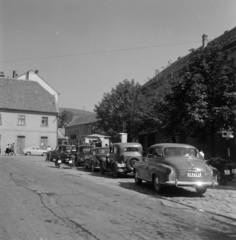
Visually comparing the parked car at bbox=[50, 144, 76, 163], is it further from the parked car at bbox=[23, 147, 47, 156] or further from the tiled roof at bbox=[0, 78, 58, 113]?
the tiled roof at bbox=[0, 78, 58, 113]

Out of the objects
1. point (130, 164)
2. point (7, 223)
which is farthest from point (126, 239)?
point (130, 164)

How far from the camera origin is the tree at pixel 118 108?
105 feet

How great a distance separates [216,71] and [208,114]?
2667 mm

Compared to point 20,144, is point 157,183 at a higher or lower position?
lower

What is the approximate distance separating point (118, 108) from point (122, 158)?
18.5 metres

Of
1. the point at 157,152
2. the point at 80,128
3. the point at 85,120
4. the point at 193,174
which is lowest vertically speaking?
the point at 193,174

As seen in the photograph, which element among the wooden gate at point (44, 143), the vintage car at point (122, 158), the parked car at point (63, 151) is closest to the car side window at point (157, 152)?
the vintage car at point (122, 158)

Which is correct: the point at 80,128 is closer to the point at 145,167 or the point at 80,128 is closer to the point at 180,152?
the point at 145,167

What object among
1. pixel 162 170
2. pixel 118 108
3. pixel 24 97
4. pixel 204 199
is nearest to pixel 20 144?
pixel 24 97

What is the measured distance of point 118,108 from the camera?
3359cm

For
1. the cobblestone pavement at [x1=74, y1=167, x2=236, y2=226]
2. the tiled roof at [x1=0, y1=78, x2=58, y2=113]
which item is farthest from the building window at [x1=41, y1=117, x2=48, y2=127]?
the cobblestone pavement at [x1=74, y1=167, x2=236, y2=226]

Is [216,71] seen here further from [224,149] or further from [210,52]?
[224,149]

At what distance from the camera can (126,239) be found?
193 inches

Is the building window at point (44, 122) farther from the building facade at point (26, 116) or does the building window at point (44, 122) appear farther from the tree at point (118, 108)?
the tree at point (118, 108)
